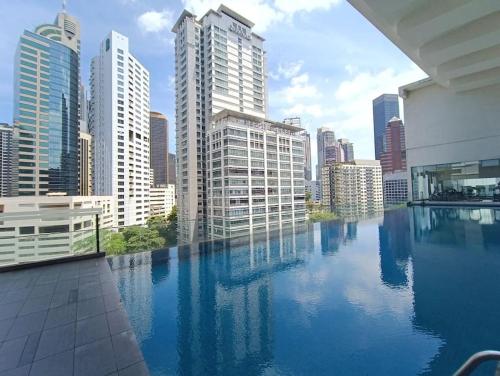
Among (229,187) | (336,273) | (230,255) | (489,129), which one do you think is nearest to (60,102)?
(229,187)

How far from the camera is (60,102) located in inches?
1721

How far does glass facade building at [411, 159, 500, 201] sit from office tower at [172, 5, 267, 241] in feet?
72.4

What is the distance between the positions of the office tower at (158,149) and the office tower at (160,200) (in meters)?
14.2

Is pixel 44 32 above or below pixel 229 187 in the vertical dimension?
above

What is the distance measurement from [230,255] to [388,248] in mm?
4761

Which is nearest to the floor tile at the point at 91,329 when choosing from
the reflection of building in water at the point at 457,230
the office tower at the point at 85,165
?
the reflection of building in water at the point at 457,230

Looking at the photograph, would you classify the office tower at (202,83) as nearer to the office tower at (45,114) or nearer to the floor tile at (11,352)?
the office tower at (45,114)

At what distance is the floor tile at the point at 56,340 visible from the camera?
174 cm

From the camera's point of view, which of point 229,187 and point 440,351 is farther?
point 229,187

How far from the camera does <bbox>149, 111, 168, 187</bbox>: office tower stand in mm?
80312

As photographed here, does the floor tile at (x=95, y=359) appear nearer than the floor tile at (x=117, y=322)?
Yes

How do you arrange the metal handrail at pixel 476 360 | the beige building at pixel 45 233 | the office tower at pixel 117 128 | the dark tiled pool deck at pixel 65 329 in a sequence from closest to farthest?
the metal handrail at pixel 476 360 → the dark tiled pool deck at pixel 65 329 → the beige building at pixel 45 233 → the office tower at pixel 117 128

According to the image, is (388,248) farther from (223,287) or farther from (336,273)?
(223,287)

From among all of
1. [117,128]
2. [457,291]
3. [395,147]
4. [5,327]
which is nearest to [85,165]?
[117,128]
